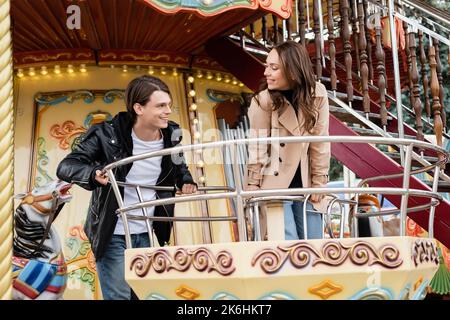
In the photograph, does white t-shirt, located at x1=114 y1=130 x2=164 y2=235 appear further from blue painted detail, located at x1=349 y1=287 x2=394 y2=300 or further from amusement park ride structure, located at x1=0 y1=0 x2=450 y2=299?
blue painted detail, located at x1=349 y1=287 x2=394 y2=300

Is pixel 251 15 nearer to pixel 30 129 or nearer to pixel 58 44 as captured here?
pixel 58 44

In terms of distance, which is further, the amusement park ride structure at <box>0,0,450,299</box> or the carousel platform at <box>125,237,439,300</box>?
the amusement park ride structure at <box>0,0,450,299</box>

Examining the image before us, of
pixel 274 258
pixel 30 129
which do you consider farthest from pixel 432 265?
pixel 30 129

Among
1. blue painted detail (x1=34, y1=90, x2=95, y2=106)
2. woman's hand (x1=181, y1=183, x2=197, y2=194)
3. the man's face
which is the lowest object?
woman's hand (x1=181, y1=183, x2=197, y2=194)

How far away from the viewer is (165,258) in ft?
10.8

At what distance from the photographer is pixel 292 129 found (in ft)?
12.7

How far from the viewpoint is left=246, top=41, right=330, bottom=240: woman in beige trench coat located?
3768 mm

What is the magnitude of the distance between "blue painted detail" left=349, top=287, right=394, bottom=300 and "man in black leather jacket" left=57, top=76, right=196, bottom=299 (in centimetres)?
141

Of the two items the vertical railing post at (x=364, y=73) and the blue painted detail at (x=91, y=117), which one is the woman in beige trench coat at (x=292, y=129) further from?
the blue painted detail at (x=91, y=117)

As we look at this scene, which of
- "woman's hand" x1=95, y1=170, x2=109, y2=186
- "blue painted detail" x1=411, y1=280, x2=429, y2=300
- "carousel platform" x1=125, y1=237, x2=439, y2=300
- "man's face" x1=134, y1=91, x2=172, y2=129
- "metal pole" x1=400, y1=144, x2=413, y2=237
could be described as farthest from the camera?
"man's face" x1=134, y1=91, x2=172, y2=129

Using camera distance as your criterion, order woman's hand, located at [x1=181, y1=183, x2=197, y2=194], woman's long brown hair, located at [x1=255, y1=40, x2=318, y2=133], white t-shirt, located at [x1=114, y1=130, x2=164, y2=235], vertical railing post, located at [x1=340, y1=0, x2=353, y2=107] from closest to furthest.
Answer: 1. woman's long brown hair, located at [x1=255, y1=40, x2=318, y2=133]
2. woman's hand, located at [x1=181, y1=183, x2=197, y2=194]
3. white t-shirt, located at [x1=114, y1=130, x2=164, y2=235]
4. vertical railing post, located at [x1=340, y1=0, x2=353, y2=107]

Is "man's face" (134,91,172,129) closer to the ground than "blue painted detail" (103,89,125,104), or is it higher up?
closer to the ground

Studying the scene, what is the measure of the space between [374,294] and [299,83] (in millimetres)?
1295

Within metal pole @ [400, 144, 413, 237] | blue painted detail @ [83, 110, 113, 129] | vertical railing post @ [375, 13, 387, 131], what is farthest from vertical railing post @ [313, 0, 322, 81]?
metal pole @ [400, 144, 413, 237]
